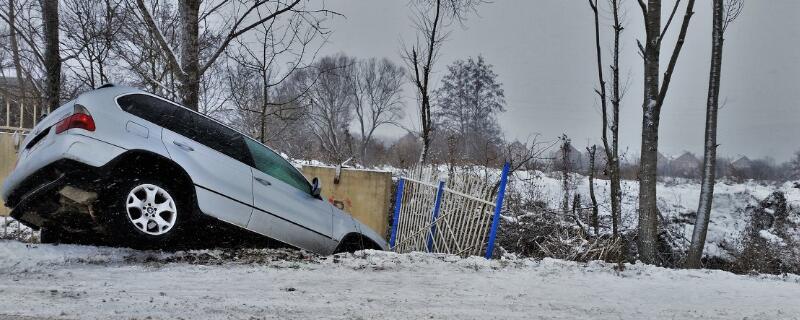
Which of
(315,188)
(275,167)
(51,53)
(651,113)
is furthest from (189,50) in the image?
(651,113)

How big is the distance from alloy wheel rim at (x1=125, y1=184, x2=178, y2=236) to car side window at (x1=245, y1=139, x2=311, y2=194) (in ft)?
3.56

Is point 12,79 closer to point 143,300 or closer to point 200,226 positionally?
point 200,226

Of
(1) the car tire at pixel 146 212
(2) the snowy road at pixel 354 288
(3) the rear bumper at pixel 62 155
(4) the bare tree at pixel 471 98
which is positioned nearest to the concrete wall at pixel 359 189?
(2) the snowy road at pixel 354 288

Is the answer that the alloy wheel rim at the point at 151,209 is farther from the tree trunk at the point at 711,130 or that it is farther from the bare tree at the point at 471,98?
the bare tree at the point at 471,98

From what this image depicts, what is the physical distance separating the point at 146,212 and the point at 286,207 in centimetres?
148

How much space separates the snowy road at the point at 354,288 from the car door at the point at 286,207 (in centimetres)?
36

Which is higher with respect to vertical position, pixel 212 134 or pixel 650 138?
pixel 650 138

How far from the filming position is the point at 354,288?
4121mm

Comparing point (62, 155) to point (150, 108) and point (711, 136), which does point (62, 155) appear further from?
point (711, 136)

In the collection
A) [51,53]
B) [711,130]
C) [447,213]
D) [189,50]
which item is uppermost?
[51,53]

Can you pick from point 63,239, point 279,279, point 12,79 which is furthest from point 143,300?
point 12,79

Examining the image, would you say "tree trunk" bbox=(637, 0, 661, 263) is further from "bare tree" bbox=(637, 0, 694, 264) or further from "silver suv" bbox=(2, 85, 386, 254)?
"silver suv" bbox=(2, 85, 386, 254)

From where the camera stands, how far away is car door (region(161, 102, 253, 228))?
5164 millimetres

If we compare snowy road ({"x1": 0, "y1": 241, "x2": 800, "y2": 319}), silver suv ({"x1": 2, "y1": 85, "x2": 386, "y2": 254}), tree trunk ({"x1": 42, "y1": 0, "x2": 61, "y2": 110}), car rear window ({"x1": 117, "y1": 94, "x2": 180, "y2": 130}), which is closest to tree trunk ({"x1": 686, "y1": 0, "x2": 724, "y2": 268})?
snowy road ({"x1": 0, "y1": 241, "x2": 800, "y2": 319})
